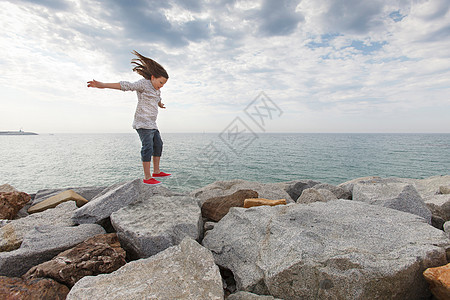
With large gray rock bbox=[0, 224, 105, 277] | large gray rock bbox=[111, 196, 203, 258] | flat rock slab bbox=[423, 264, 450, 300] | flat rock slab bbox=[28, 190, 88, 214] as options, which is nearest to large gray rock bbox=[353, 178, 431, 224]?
flat rock slab bbox=[423, 264, 450, 300]

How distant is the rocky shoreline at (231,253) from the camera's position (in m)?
2.64

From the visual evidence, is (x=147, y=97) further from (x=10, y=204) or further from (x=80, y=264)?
(x=10, y=204)

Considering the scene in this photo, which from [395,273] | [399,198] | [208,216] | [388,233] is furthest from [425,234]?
[208,216]

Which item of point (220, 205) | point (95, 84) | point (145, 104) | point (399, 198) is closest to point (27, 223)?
point (95, 84)

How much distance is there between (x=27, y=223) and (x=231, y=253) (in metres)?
4.32

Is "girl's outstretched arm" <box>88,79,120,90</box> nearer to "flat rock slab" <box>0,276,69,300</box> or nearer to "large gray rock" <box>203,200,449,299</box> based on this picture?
"flat rock slab" <box>0,276,69,300</box>

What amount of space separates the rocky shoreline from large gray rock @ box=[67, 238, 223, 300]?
0.04 ft

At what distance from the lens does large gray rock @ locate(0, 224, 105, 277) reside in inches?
137

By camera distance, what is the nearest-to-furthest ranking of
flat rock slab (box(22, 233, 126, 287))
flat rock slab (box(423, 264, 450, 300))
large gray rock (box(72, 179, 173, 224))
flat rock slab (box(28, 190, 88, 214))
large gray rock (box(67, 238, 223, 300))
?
large gray rock (box(67, 238, 223, 300)) < flat rock slab (box(423, 264, 450, 300)) < flat rock slab (box(22, 233, 126, 287)) < large gray rock (box(72, 179, 173, 224)) < flat rock slab (box(28, 190, 88, 214))

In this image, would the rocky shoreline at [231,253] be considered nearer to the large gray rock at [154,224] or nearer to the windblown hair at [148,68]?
the large gray rock at [154,224]

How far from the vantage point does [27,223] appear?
475 cm

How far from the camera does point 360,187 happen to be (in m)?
6.18

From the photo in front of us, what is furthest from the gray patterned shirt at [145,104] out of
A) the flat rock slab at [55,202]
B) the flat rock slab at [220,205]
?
the flat rock slab at [55,202]

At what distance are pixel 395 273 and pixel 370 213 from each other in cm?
162
